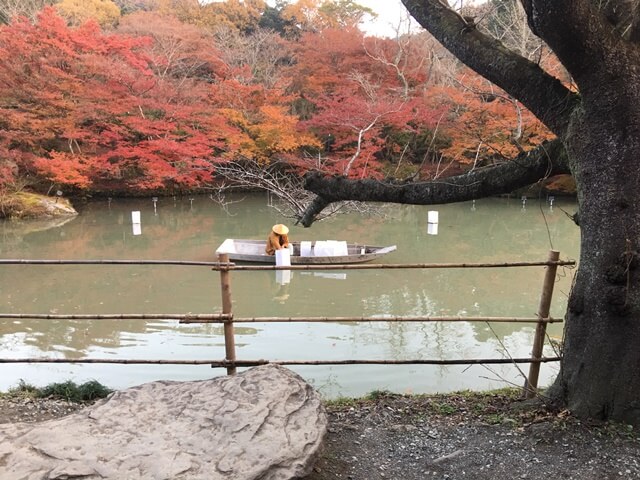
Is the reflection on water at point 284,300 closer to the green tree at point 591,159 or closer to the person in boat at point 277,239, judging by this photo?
the person in boat at point 277,239

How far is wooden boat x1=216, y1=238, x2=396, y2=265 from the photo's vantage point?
8.19m

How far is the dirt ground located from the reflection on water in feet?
4.49

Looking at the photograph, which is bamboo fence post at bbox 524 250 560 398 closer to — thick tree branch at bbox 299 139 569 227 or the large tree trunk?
the large tree trunk

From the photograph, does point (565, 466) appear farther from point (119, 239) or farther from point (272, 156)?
point (272, 156)

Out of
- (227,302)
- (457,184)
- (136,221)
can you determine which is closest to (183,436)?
(227,302)

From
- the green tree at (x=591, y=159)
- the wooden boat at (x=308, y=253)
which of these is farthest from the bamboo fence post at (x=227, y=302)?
the wooden boat at (x=308, y=253)

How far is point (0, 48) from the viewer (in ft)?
38.6

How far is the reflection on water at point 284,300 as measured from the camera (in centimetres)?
473

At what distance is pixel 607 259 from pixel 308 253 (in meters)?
6.73

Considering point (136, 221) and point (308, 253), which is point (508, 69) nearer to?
point (308, 253)

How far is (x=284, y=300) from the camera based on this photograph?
716 centimetres

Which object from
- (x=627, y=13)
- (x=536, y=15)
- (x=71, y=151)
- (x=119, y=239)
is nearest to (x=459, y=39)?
(x=536, y=15)

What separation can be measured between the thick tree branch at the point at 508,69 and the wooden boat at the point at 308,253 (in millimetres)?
5534

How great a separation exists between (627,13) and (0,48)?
13.5 meters
